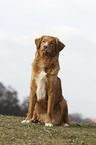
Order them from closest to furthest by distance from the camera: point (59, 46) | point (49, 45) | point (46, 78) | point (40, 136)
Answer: point (40, 136)
point (49, 45)
point (46, 78)
point (59, 46)

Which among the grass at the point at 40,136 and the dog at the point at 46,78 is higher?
the dog at the point at 46,78

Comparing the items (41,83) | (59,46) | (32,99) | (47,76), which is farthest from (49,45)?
(32,99)

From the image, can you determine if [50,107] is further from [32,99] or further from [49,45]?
[49,45]

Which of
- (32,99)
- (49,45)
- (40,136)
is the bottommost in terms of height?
(40,136)

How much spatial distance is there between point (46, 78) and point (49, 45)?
850mm


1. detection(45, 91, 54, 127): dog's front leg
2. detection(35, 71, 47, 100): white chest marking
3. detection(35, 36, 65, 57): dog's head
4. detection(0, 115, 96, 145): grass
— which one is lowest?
detection(0, 115, 96, 145): grass

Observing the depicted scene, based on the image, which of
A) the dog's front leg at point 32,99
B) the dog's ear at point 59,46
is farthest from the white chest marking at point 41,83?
the dog's ear at point 59,46

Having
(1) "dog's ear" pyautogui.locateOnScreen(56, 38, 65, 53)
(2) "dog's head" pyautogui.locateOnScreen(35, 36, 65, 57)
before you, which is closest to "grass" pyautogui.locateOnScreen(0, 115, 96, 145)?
(2) "dog's head" pyautogui.locateOnScreen(35, 36, 65, 57)

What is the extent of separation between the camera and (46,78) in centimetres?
704

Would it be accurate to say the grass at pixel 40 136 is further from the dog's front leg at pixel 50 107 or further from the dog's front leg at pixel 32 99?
the dog's front leg at pixel 32 99

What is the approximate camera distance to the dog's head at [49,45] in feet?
22.6

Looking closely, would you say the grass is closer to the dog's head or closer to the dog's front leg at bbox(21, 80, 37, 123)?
the dog's front leg at bbox(21, 80, 37, 123)

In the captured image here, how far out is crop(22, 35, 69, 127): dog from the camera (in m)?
7.02

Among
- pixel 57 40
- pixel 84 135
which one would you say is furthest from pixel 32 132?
pixel 57 40
